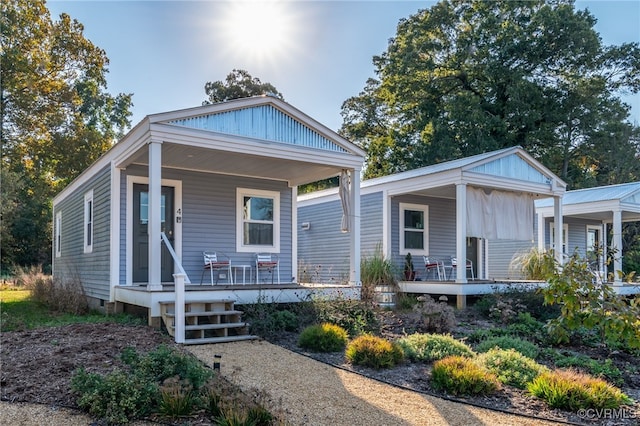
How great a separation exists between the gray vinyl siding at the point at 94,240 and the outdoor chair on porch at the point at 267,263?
2.93 m

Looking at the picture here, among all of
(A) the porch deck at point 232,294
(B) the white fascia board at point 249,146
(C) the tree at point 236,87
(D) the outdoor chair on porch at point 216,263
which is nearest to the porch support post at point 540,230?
(B) the white fascia board at point 249,146

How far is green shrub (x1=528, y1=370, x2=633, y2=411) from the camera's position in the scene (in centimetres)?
455

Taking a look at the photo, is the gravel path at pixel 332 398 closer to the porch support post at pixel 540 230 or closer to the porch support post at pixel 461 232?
the porch support post at pixel 461 232

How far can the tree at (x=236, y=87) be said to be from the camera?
29.3 meters

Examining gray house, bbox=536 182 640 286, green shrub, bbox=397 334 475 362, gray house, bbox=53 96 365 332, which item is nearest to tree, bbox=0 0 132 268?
gray house, bbox=53 96 365 332

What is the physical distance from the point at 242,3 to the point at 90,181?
5.17 metres

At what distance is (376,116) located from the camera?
88.2 feet

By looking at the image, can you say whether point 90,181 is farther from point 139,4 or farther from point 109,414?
point 109,414

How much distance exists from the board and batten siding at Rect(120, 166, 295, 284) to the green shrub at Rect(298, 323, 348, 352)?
4.29 metres

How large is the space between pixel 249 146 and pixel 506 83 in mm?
17540

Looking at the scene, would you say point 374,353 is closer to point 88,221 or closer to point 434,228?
point 88,221

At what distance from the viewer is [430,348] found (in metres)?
6.44

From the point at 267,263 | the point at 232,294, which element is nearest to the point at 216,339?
the point at 232,294

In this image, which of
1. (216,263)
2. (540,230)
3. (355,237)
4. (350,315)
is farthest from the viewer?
(540,230)
